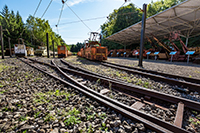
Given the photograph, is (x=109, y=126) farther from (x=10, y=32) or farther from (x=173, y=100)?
(x=10, y=32)

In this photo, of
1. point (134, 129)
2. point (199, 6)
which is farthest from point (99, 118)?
point (199, 6)

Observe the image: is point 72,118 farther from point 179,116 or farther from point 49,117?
point 179,116

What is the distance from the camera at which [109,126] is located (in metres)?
1.74

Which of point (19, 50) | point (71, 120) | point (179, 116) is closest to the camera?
point (71, 120)

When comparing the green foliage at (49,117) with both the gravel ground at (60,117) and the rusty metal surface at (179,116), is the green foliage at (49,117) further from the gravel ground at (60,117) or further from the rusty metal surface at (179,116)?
the rusty metal surface at (179,116)

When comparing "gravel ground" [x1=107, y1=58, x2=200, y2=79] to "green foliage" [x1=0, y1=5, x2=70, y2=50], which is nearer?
"gravel ground" [x1=107, y1=58, x2=200, y2=79]

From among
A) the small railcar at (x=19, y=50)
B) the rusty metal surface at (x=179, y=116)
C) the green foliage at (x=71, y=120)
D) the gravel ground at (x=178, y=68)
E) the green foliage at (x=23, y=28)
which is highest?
the green foliage at (x=23, y=28)

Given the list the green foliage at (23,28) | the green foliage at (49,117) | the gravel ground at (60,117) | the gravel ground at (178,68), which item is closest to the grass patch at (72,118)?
the gravel ground at (60,117)

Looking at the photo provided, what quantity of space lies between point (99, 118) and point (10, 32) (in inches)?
2006

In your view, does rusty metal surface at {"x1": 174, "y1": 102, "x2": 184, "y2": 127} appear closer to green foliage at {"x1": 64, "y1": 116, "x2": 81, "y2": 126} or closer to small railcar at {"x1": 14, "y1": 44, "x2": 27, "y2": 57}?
green foliage at {"x1": 64, "y1": 116, "x2": 81, "y2": 126}

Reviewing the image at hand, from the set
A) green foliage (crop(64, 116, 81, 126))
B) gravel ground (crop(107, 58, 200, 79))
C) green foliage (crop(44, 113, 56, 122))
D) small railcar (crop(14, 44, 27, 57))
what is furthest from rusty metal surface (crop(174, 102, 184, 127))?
small railcar (crop(14, 44, 27, 57))

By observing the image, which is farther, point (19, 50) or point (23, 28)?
point (23, 28)

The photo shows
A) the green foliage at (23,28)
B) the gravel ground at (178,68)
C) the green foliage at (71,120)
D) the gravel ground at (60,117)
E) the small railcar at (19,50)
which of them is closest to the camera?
the gravel ground at (60,117)

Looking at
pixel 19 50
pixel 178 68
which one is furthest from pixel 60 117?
pixel 19 50
